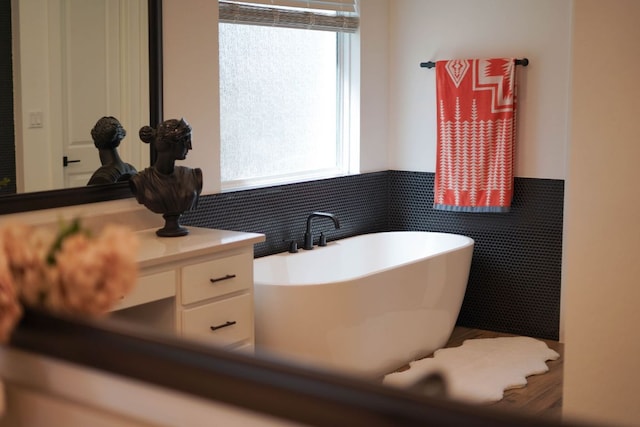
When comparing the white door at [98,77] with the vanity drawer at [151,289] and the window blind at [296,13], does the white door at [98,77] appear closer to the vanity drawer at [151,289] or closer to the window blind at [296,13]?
the vanity drawer at [151,289]

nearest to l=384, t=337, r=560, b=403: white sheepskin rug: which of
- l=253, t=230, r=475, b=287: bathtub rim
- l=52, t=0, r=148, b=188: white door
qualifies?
l=253, t=230, r=475, b=287: bathtub rim

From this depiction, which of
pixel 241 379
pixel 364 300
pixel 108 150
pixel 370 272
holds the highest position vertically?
pixel 108 150

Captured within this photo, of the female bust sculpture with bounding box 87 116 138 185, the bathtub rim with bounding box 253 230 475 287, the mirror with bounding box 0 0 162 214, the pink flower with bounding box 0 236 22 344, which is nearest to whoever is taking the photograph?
the pink flower with bounding box 0 236 22 344

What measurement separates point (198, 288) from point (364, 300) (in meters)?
1.00

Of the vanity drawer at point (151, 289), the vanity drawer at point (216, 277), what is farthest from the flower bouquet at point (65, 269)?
the vanity drawer at point (216, 277)

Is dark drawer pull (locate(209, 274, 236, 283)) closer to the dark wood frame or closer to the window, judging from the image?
the window

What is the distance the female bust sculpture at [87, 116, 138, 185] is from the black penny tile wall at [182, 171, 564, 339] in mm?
918

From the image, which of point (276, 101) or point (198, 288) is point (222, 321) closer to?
point (198, 288)

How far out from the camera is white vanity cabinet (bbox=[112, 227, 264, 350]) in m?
3.14

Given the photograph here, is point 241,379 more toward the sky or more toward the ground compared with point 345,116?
more toward the ground

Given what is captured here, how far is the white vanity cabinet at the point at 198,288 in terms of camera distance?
3.14 meters

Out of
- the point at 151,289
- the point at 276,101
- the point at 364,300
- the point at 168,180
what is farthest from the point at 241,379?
the point at 276,101

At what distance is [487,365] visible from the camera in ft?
14.3

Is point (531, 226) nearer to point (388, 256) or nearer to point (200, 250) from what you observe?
point (388, 256)
